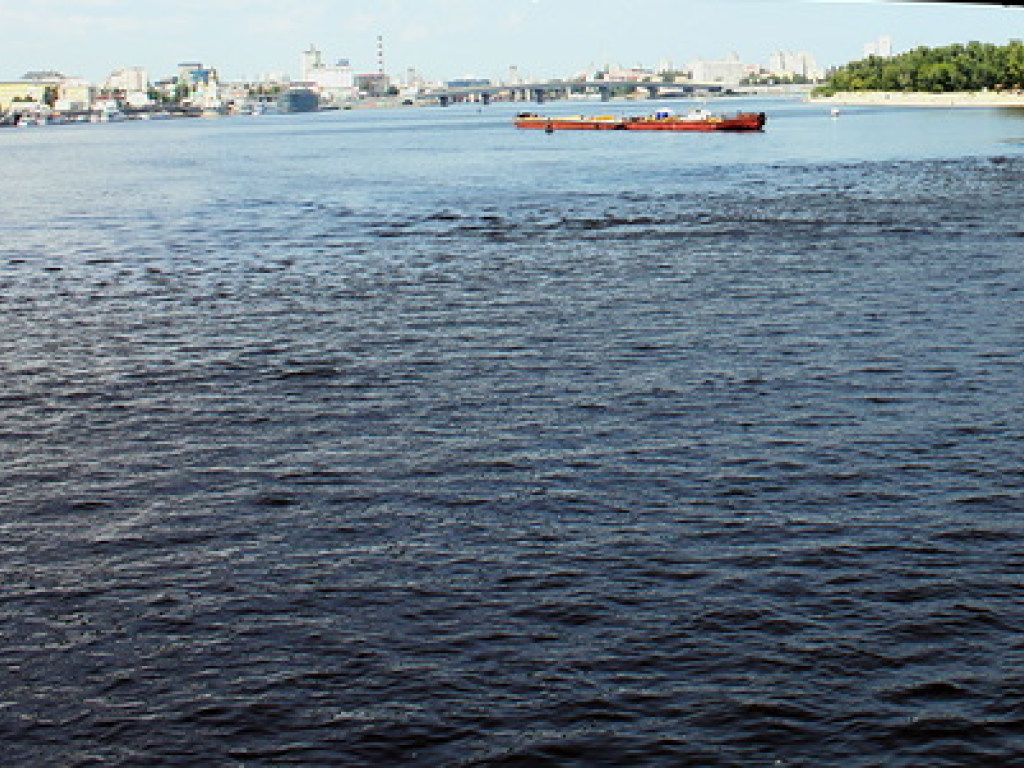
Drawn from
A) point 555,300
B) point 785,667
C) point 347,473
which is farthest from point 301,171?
point 785,667

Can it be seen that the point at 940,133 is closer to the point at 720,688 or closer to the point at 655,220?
the point at 655,220

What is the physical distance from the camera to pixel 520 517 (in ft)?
45.3

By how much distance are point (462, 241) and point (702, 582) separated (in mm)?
31360

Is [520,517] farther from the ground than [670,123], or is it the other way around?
[670,123]

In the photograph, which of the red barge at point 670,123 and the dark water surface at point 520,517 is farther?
the red barge at point 670,123

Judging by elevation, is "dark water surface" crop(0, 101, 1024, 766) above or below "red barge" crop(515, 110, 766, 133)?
below

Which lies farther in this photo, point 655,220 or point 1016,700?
point 655,220

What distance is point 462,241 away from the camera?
139 feet

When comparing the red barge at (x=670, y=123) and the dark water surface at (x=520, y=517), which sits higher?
the red barge at (x=670, y=123)

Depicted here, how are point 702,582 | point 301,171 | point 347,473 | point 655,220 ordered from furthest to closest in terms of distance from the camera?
point 301,171
point 655,220
point 347,473
point 702,582

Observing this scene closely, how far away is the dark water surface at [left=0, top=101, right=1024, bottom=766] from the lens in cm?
957

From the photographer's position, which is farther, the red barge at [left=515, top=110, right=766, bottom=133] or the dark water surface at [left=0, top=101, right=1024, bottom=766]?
the red barge at [left=515, top=110, right=766, bottom=133]

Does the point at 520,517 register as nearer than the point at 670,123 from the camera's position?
Yes

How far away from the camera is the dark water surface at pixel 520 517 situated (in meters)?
9.57
